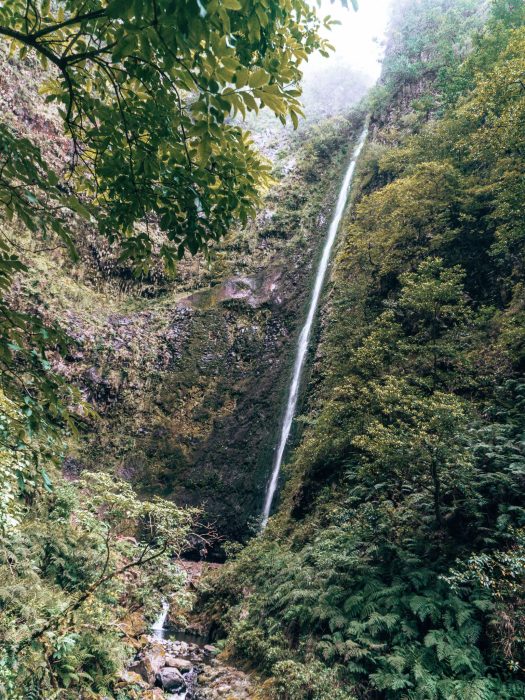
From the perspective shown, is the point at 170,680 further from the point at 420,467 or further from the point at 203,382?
the point at 203,382

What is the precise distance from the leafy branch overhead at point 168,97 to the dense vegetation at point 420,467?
3.75m

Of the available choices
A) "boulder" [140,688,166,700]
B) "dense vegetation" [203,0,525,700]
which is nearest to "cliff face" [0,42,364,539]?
"dense vegetation" [203,0,525,700]

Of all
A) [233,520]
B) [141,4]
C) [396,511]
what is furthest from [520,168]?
[233,520]

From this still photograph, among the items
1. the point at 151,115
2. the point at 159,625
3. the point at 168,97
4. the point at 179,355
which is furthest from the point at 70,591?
the point at 179,355

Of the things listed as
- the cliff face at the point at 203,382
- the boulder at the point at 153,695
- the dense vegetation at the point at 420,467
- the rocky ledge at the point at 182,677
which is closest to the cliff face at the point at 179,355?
the cliff face at the point at 203,382

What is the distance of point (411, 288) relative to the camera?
22.6 feet

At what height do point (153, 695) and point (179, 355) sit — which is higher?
point (179, 355)

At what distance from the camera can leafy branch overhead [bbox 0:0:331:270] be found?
152 cm

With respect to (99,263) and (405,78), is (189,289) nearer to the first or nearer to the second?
(99,263)

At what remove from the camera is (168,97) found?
1974 mm

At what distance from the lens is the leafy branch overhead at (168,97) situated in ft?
4.97

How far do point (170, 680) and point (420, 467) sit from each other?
4.64 m

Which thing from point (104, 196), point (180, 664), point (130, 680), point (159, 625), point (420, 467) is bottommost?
point (159, 625)

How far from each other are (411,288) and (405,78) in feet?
45.8
